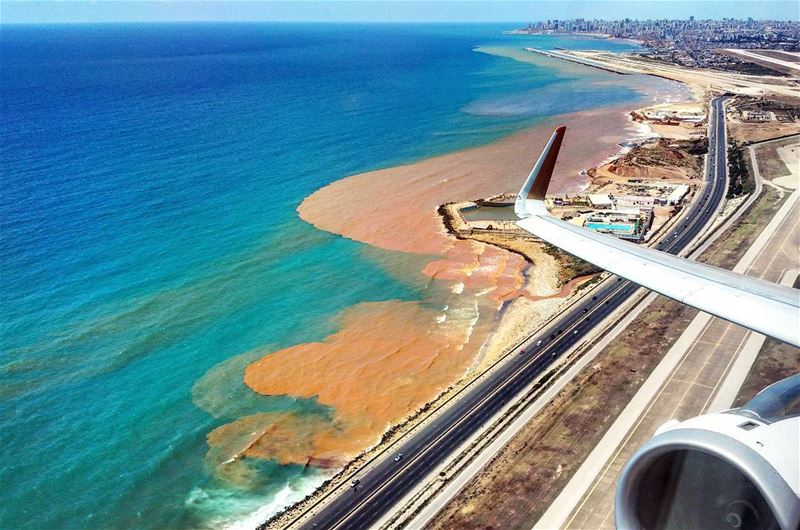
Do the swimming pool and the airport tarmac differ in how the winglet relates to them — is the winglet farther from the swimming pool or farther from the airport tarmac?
the swimming pool

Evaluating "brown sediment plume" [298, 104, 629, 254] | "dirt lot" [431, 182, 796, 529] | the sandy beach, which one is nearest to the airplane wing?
"dirt lot" [431, 182, 796, 529]

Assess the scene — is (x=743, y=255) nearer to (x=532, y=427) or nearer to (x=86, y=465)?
(x=532, y=427)

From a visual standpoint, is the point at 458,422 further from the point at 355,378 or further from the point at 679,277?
the point at 679,277

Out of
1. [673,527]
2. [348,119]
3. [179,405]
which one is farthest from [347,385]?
[348,119]

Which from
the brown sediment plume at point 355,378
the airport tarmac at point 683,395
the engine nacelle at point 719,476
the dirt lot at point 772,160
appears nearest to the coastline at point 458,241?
the brown sediment plume at point 355,378

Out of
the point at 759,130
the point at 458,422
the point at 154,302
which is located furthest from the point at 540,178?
the point at 759,130

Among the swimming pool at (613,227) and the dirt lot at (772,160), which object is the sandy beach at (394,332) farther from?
the dirt lot at (772,160)
